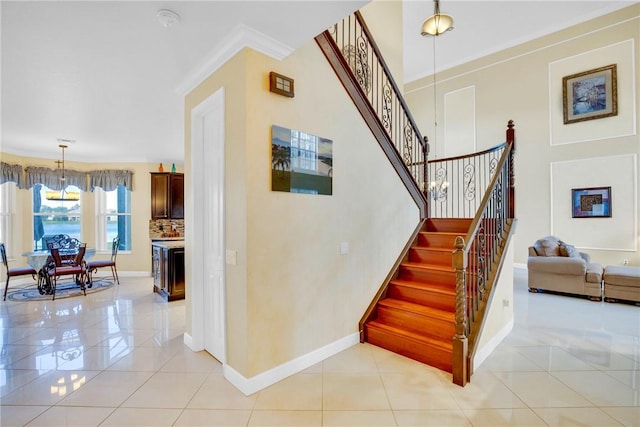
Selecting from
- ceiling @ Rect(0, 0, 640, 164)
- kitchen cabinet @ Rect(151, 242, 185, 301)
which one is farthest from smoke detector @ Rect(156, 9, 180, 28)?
kitchen cabinet @ Rect(151, 242, 185, 301)

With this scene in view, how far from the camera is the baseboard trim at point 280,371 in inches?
93.7

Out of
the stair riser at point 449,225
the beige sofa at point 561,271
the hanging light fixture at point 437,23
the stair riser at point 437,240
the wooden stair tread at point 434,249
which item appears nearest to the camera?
the wooden stair tread at point 434,249

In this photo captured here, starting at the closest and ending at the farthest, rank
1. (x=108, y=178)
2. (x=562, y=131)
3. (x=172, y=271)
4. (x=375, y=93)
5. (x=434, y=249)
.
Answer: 1. (x=434, y=249)
2. (x=375, y=93)
3. (x=172, y=271)
4. (x=562, y=131)
5. (x=108, y=178)

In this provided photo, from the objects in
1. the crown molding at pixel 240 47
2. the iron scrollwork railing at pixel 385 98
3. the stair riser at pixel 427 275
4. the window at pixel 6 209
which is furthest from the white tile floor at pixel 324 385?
the window at pixel 6 209

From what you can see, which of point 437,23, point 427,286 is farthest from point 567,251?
point 437,23

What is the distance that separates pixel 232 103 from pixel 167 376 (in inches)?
94.9

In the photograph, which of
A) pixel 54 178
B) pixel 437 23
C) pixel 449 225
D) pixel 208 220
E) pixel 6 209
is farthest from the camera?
pixel 54 178

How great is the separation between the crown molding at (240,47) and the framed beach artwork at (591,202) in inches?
287

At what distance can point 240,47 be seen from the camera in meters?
2.39

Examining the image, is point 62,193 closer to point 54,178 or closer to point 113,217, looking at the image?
point 54,178

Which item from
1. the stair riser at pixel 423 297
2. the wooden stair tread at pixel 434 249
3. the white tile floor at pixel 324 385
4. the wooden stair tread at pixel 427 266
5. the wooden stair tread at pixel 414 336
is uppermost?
the wooden stair tread at pixel 434 249

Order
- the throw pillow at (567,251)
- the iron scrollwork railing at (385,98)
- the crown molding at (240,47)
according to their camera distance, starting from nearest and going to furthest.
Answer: the crown molding at (240,47)
the iron scrollwork railing at (385,98)
the throw pillow at (567,251)

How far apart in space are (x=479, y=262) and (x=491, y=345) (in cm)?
91

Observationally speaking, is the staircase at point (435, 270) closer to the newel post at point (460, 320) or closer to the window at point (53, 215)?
the newel post at point (460, 320)
